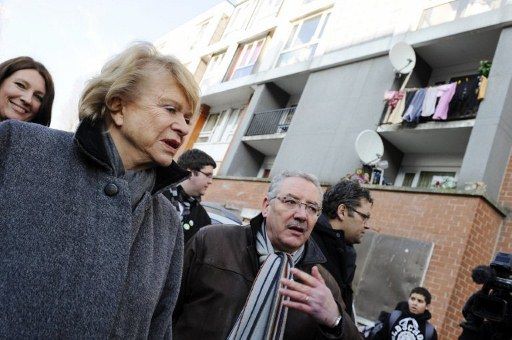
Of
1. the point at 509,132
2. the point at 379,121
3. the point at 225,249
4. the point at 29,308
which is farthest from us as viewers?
the point at 379,121

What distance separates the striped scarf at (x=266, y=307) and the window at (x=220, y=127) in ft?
57.2

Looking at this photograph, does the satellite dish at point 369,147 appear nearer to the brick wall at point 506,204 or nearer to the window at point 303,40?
the brick wall at point 506,204

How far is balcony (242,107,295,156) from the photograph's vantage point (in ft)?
54.2

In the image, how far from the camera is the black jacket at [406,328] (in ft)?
16.8

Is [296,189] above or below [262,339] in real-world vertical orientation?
above

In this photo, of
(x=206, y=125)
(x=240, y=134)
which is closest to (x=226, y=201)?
(x=240, y=134)

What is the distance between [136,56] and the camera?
1.62 meters

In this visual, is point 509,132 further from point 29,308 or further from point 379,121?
point 29,308

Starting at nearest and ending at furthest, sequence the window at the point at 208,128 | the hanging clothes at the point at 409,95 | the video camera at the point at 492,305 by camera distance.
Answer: the video camera at the point at 492,305
the hanging clothes at the point at 409,95
the window at the point at 208,128

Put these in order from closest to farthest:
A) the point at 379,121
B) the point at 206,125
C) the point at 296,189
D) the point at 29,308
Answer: the point at 29,308
the point at 296,189
the point at 379,121
the point at 206,125

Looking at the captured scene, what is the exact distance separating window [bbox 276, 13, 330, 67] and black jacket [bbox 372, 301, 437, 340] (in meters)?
12.5

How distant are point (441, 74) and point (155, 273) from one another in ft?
43.1

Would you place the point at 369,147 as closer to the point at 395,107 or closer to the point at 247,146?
the point at 395,107

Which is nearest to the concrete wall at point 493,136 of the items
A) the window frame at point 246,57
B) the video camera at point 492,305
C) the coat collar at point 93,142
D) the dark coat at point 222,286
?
the video camera at point 492,305
